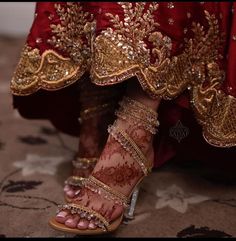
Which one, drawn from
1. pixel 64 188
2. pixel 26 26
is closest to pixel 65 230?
pixel 64 188

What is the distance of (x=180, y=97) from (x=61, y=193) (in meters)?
0.35

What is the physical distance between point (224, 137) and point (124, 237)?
266 mm

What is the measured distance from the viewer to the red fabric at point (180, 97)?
0.80 metres

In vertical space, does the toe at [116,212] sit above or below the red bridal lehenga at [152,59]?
below

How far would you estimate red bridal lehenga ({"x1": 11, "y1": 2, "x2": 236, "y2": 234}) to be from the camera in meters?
0.78

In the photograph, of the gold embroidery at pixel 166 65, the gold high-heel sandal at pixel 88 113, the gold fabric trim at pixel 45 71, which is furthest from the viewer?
the gold high-heel sandal at pixel 88 113

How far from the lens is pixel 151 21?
79 cm

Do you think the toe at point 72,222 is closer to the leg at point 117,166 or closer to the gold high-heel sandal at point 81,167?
the leg at point 117,166

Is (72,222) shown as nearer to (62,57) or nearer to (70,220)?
(70,220)

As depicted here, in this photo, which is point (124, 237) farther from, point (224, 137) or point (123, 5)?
point (123, 5)

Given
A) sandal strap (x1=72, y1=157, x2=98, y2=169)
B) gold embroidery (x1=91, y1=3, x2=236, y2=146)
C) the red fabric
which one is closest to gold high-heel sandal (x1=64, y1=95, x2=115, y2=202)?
sandal strap (x1=72, y1=157, x2=98, y2=169)

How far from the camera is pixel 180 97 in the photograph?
90 cm

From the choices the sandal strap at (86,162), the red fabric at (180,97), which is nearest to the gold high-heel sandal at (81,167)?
the sandal strap at (86,162)

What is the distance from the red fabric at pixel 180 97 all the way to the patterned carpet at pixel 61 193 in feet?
0.22
